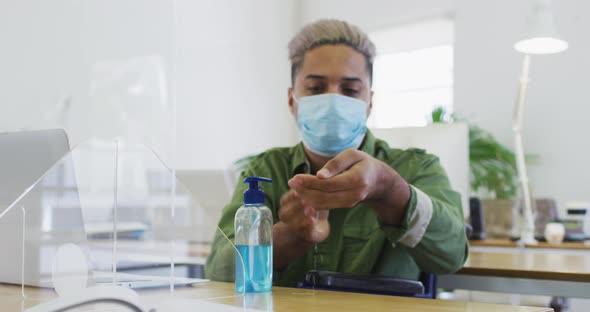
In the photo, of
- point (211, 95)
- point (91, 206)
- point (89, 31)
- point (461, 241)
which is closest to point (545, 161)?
point (211, 95)

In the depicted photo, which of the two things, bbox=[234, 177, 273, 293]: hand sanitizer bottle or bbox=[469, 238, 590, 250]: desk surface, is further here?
bbox=[469, 238, 590, 250]: desk surface

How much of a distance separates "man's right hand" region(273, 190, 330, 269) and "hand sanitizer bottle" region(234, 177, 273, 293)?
99 millimetres

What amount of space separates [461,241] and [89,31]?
9.85 ft

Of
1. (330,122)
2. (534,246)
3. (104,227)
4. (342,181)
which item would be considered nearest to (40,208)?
(104,227)

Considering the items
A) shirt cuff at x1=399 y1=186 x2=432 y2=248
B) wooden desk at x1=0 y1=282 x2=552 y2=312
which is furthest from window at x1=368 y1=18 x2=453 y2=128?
wooden desk at x1=0 y1=282 x2=552 y2=312

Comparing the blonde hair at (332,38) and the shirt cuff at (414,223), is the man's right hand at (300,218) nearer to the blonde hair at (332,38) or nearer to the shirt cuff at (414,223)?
the shirt cuff at (414,223)

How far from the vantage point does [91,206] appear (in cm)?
98

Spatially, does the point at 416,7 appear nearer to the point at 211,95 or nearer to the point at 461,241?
the point at 211,95

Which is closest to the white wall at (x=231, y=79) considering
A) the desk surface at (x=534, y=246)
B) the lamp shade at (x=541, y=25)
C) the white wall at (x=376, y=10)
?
the white wall at (x=376, y=10)

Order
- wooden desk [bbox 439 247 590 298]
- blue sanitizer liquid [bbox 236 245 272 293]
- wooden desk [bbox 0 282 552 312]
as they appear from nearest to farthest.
Result: wooden desk [bbox 0 282 552 312]
blue sanitizer liquid [bbox 236 245 272 293]
wooden desk [bbox 439 247 590 298]

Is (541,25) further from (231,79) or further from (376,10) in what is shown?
(231,79)

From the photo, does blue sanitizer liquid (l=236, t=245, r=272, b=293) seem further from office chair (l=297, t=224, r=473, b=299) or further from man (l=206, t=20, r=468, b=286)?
office chair (l=297, t=224, r=473, b=299)

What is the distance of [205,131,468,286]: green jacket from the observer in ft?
4.42

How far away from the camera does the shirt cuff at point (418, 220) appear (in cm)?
129
